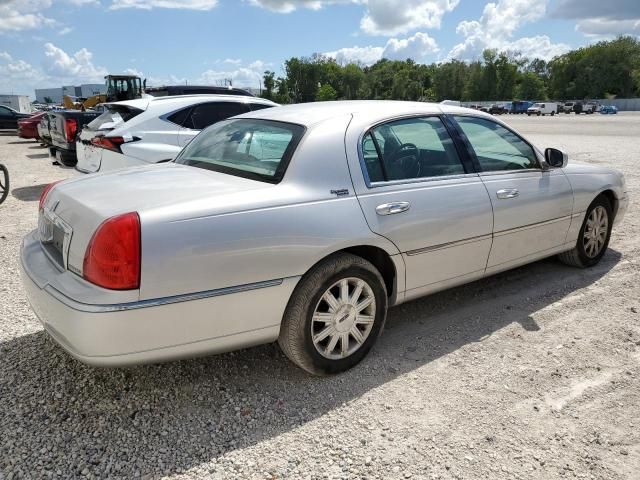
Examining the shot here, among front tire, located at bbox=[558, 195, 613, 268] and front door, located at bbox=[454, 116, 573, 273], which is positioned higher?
front door, located at bbox=[454, 116, 573, 273]

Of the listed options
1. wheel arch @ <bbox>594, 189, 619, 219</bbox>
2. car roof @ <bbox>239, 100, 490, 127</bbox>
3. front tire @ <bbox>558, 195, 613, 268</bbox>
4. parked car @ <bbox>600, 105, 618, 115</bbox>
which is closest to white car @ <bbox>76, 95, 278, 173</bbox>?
car roof @ <bbox>239, 100, 490, 127</bbox>

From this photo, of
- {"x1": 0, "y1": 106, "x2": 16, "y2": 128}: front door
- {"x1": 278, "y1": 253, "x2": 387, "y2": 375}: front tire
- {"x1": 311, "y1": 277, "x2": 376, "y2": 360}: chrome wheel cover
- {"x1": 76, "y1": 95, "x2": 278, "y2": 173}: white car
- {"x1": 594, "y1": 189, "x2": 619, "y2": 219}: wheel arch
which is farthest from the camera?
{"x1": 0, "y1": 106, "x2": 16, "y2": 128}: front door

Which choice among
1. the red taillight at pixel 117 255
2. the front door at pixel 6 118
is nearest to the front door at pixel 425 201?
the red taillight at pixel 117 255

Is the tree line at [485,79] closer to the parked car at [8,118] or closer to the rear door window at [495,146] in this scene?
the parked car at [8,118]

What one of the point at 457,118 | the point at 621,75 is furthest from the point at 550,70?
the point at 457,118

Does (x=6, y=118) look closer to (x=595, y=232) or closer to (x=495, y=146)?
(x=495, y=146)

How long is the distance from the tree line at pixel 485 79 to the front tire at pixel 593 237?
111 metres

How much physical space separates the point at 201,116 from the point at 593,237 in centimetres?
521

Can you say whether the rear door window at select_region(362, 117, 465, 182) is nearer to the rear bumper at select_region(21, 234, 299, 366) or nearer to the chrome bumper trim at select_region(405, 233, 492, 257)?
the chrome bumper trim at select_region(405, 233, 492, 257)

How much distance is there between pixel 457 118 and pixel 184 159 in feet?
6.76

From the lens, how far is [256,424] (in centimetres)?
271

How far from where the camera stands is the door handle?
123 inches

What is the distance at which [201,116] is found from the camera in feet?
24.1

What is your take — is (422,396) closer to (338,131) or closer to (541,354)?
(541,354)
